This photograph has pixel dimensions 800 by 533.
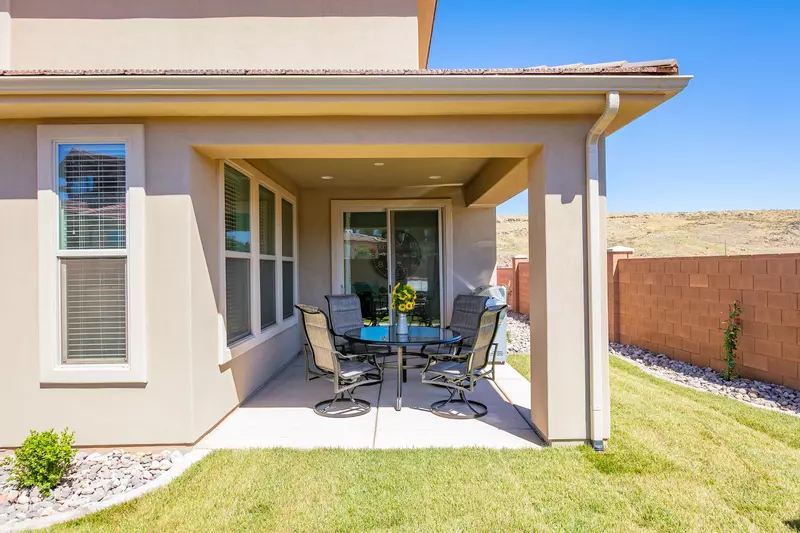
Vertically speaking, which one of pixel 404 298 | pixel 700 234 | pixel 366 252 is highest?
pixel 700 234

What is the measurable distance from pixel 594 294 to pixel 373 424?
7.97 ft

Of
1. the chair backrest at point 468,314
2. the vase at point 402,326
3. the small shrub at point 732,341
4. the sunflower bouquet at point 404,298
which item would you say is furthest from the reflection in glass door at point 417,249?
the small shrub at point 732,341

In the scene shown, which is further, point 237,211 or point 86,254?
point 237,211

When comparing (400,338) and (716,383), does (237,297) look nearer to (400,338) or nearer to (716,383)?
(400,338)

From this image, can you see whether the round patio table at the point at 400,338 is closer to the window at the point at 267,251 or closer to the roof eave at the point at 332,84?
the window at the point at 267,251

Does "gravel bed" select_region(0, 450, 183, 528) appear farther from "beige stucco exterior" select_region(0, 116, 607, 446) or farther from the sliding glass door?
the sliding glass door

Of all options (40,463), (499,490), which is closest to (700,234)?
(499,490)

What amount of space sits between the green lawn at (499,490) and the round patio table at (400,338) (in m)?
1.37

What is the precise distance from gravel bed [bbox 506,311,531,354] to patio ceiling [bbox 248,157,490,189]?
3126mm

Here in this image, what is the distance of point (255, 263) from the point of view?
18.6 ft

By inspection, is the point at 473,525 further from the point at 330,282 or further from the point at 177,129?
the point at 330,282

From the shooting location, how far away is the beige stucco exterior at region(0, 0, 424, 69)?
5047 mm

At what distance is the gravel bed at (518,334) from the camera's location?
8613 mm

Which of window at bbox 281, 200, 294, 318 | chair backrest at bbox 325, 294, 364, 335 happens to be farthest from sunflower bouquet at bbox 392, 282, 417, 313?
window at bbox 281, 200, 294, 318
